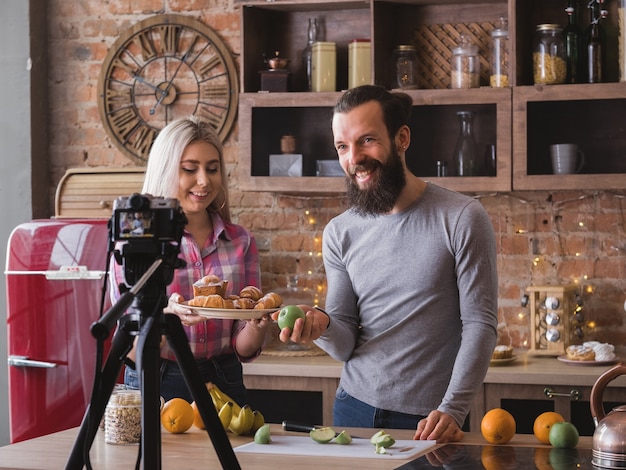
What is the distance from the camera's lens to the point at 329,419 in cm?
373

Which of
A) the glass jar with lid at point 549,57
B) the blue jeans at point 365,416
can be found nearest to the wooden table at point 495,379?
the blue jeans at point 365,416

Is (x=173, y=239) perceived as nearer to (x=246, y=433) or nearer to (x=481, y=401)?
(x=246, y=433)

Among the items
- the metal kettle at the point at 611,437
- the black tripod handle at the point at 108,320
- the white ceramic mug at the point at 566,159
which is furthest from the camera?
the white ceramic mug at the point at 566,159

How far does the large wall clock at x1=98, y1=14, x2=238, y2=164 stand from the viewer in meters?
4.45

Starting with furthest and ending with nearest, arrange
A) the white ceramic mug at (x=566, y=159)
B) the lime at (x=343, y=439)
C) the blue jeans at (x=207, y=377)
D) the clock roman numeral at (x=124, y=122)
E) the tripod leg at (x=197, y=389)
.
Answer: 1. the clock roman numeral at (x=124, y=122)
2. the white ceramic mug at (x=566, y=159)
3. the blue jeans at (x=207, y=377)
4. the lime at (x=343, y=439)
5. the tripod leg at (x=197, y=389)

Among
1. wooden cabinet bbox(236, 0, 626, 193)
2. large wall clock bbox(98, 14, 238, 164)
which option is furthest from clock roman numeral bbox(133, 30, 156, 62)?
wooden cabinet bbox(236, 0, 626, 193)

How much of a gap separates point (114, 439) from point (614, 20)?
9.02ft

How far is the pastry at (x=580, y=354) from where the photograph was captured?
369 cm

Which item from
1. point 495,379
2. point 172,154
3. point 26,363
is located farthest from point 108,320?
point 26,363

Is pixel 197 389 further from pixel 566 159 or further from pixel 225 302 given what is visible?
pixel 566 159

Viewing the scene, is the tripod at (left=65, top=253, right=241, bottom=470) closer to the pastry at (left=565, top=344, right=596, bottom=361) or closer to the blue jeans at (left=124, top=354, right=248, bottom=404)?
the blue jeans at (left=124, top=354, right=248, bottom=404)

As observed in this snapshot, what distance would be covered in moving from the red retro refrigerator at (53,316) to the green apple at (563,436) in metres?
2.27

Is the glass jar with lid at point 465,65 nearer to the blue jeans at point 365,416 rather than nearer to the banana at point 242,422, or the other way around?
the blue jeans at point 365,416

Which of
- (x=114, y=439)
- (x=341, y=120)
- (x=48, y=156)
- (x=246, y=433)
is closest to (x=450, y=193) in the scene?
(x=341, y=120)
